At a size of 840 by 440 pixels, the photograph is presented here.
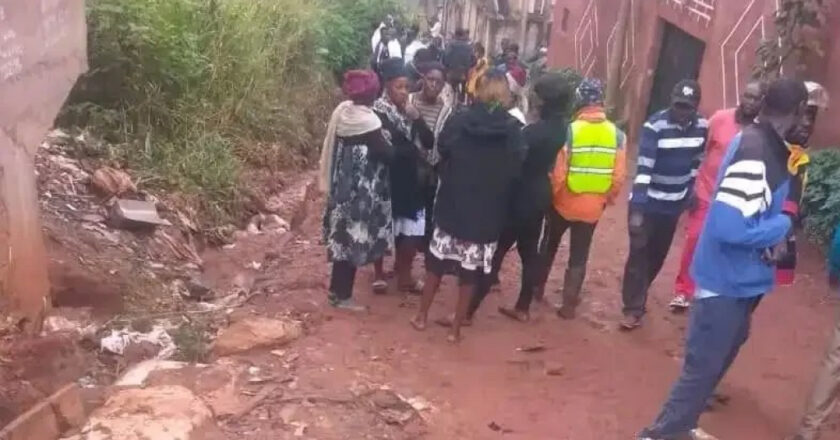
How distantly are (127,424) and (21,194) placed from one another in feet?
4.61

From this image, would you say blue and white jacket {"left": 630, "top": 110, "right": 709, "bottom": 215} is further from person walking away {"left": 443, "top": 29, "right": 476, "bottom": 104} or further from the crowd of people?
person walking away {"left": 443, "top": 29, "right": 476, "bottom": 104}

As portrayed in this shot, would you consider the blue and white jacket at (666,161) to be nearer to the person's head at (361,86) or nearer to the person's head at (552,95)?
the person's head at (552,95)

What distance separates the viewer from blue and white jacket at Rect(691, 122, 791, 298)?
11.4 ft

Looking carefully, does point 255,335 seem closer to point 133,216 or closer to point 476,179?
point 476,179

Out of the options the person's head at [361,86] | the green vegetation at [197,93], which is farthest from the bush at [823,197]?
the green vegetation at [197,93]

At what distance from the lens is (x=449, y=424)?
4262 mm

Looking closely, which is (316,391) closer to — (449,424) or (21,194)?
(449,424)

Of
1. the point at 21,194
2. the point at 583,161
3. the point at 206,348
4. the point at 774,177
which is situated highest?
the point at 774,177

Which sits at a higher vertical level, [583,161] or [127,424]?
[583,161]

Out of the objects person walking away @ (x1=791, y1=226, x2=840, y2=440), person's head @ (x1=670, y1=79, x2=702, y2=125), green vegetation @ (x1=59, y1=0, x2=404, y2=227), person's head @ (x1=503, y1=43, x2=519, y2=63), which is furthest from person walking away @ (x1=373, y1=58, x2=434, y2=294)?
person's head @ (x1=503, y1=43, x2=519, y2=63)

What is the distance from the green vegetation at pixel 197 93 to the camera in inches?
294

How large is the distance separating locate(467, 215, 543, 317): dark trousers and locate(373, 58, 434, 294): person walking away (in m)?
0.52

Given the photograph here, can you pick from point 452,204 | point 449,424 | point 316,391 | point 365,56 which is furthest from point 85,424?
point 365,56

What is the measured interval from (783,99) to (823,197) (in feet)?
14.6
